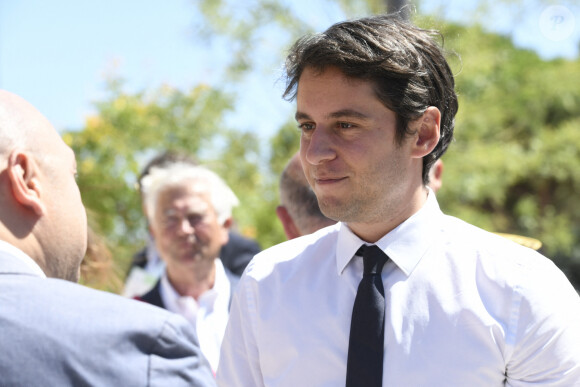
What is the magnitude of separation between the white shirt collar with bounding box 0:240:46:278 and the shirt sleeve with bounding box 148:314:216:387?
36 centimetres

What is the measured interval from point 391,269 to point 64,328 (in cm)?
114

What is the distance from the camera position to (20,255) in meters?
1.57

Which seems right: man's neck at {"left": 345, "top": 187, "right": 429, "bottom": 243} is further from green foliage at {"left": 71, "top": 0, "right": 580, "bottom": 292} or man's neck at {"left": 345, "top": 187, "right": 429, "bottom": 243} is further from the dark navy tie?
green foliage at {"left": 71, "top": 0, "right": 580, "bottom": 292}

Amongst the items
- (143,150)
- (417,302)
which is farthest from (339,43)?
(143,150)

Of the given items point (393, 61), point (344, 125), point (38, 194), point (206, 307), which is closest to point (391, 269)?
point (344, 125)

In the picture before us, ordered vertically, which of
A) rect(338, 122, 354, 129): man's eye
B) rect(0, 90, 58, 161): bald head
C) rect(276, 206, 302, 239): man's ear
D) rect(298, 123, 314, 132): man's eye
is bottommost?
rect(276, 206, 302, 239): man's ear

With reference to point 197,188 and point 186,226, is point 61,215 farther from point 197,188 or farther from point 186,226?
point 197,188

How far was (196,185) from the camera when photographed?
4.18m

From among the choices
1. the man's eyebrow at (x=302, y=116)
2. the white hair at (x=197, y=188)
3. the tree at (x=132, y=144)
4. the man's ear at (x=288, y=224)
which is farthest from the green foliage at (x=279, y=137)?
the man's eyebrow at (x=302, y=116)

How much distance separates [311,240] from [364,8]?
5.54 metres

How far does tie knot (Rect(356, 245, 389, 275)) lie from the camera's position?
221 centimetres

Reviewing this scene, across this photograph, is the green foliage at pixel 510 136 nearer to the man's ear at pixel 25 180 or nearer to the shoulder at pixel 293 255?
the shoulder at pixel 293 255

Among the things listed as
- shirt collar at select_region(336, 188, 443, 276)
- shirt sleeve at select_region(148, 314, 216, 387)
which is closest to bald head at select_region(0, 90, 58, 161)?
shirt sleeve at select_region(148, 314, 216, 387)

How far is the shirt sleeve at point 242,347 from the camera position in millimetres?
2229
